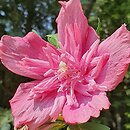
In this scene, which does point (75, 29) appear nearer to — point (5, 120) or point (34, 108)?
point (34, 108)

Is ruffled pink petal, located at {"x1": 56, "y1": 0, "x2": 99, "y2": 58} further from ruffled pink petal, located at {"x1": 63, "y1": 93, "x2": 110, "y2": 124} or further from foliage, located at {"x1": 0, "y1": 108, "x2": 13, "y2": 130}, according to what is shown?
foliage, located at {"x1": 0, "y1": 108, "x2": 13, "y2": 130}

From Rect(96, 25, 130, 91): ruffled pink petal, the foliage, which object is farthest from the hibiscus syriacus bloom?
the foliage

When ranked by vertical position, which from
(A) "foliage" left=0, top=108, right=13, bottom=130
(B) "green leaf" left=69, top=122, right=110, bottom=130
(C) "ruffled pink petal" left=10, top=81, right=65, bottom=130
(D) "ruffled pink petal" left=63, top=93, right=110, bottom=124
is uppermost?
(D) "ruffled pink petal" left=63, top=93, right=110, bottom=124

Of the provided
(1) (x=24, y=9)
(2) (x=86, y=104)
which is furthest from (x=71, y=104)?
(1) (x=24, y=9)

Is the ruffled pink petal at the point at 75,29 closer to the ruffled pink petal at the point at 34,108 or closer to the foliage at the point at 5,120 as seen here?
the ruffled pink petal at the point at 34,108

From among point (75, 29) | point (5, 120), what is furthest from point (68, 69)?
point (5, 120)

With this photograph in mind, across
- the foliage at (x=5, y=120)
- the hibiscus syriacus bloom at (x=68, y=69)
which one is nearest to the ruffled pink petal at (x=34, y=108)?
the hibiscus syriacus bloom at (x=68, y=69)
